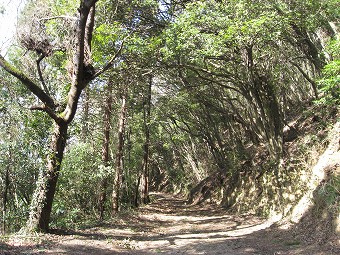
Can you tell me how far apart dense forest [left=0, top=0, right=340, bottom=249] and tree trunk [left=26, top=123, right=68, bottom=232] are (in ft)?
0.09

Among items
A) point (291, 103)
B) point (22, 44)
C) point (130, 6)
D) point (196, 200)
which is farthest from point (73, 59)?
point (196, 200)

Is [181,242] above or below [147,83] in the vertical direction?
below

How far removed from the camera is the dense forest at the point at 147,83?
914 centimetres

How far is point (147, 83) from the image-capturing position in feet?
60.5

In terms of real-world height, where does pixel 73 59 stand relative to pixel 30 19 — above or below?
below

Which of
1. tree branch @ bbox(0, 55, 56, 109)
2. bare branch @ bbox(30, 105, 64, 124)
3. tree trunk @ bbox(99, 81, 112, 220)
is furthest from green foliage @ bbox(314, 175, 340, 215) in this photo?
tree trunk @ bbox(99, 81, 112, 220)

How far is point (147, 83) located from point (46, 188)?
35.1 feet

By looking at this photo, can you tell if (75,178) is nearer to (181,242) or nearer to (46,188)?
(46,188)

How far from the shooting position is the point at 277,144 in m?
13.3

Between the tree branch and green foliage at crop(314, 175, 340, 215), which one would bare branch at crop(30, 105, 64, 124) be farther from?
green foliage at crop(314, 175, 340, 215)

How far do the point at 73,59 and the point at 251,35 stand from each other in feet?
18.0

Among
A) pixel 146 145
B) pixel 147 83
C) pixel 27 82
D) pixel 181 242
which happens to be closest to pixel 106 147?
pixel 147 83

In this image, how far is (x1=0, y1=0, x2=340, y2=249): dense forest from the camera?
9141 mm

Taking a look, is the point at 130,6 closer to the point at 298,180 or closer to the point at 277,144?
the point at 277,144
